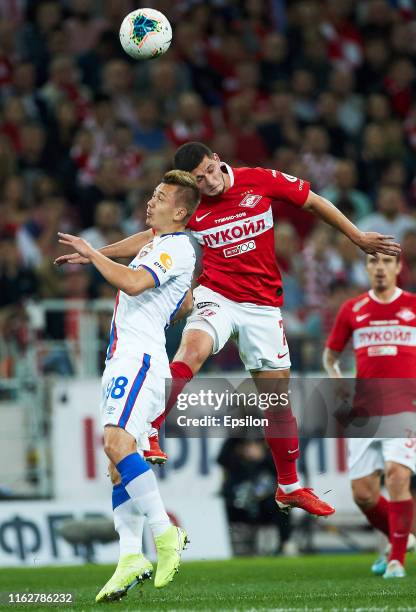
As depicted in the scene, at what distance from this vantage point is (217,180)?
30.5ft

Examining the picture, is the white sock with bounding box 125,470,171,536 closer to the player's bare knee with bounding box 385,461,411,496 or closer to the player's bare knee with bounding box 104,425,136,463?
the player's bare knee with bounding box 104,425,136,463

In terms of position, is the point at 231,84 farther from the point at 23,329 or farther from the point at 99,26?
the point at 23,329

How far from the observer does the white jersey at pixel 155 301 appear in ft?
26.0

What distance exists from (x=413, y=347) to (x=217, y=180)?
2.71m

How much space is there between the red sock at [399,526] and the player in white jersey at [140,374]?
326cm

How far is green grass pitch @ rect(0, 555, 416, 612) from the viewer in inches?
310

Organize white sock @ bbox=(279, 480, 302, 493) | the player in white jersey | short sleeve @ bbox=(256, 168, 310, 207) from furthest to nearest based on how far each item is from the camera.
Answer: white sock @ bbox=(279, 480, 302, 493), short sleeve @ bbox=(256, 168, 310, 207), the player in white jersey

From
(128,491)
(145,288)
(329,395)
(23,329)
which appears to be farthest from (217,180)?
(23,329)

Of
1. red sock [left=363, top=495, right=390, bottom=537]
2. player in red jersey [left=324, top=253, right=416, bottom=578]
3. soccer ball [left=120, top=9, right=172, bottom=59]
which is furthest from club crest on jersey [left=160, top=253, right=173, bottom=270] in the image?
red sock [left=363, top=495, right=390, bottom=537]

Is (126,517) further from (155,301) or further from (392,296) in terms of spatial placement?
(392,296)

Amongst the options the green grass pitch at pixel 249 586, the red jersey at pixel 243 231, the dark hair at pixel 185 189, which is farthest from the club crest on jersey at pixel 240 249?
the green grass pitch at pixel 249 586

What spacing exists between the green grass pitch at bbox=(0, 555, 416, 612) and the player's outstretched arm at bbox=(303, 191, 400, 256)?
2.34 metres

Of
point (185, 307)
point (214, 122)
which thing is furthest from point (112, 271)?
point (214, 122)

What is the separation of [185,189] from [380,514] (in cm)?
428
